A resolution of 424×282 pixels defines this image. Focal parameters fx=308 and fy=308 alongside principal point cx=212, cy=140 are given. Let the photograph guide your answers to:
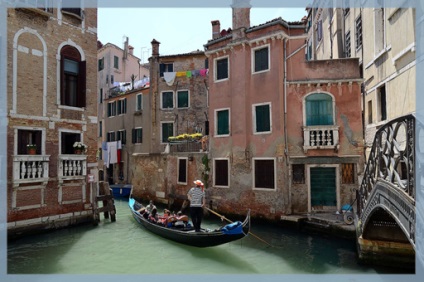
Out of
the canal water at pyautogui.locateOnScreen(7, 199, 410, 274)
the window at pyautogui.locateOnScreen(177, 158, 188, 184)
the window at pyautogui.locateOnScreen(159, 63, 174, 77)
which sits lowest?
the canal water at pyautogui.locateOnScreen(7, 199, 410, 274)

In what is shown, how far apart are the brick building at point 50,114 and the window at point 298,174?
288 inches

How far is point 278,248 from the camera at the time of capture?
875 cm

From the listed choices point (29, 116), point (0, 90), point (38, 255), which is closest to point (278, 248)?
point (38, 255)

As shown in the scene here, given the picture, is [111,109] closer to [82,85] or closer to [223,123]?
[82,85]

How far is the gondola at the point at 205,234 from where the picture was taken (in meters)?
7.91

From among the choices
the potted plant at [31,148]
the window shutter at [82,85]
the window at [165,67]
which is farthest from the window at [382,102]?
the window at [165,67]

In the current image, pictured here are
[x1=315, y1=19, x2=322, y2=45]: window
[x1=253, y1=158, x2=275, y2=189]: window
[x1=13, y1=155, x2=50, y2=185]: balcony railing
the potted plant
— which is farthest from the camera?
[x1=315, y1=19, x2=322, y2=45]: window

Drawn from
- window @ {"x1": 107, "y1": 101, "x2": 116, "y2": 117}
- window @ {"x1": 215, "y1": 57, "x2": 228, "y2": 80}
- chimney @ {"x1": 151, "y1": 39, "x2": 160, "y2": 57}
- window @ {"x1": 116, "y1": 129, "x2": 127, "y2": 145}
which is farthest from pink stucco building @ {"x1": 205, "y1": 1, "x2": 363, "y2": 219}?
window @ {"x1": 107, "y1": 101, "x2": 116, "y2": 117}

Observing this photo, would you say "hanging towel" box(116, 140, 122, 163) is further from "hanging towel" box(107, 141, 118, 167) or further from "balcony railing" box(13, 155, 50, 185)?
"balcony railing" box(13, 155, 50, 185)

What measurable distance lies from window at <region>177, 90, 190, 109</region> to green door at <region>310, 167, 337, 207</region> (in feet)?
33.3

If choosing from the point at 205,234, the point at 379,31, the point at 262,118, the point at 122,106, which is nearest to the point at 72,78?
the point at 262,118

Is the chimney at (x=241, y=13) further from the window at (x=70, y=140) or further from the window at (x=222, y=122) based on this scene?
the window at (x=70, y=140)

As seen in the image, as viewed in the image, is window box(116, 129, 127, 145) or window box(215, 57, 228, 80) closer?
window box(215, 57, 228, 80)

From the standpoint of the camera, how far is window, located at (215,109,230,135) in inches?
497
